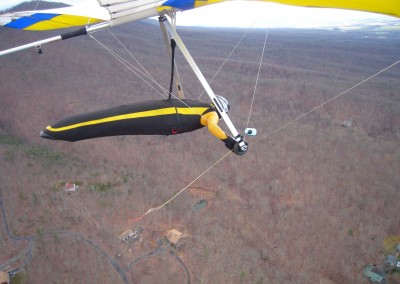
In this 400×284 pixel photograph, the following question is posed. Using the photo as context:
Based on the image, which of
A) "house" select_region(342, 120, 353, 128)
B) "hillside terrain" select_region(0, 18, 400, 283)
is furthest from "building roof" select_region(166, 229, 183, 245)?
"house" select_region(342, 120, 353, 128)

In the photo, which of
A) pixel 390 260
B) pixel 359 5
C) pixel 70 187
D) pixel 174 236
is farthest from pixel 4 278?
pixel 390 260

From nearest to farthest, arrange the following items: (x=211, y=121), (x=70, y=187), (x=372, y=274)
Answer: (x=211, y=121)
(x=372, y=274)
(x=70, y=187)

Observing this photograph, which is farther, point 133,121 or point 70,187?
point 70,187

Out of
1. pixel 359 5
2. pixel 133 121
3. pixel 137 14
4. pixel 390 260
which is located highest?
pixel 137 14

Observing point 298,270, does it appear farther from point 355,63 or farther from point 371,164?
point 355,63

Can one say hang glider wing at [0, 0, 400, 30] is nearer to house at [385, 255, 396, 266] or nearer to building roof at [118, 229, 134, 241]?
building roof at [118, 229, 134, 241]

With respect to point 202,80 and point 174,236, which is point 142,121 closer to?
point 202,80

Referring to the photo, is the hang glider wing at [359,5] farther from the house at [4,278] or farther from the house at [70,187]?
the house at [70,187]
